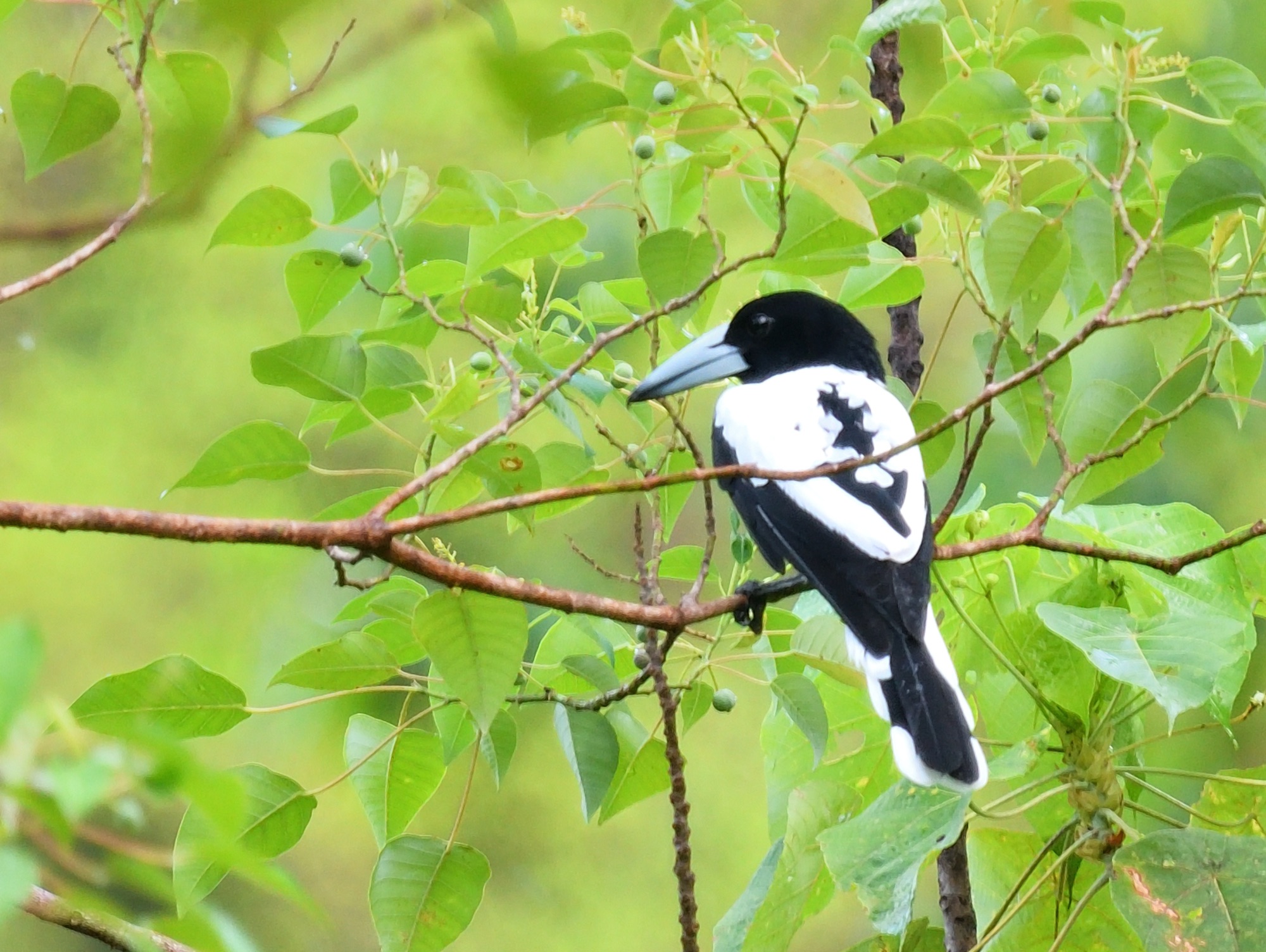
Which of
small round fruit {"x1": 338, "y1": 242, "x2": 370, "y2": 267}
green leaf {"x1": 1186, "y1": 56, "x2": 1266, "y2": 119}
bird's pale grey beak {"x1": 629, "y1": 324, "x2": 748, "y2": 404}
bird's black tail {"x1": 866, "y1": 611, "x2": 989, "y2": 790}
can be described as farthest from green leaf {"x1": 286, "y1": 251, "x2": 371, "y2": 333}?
green leaf {"x1": 1186, "y1": 56, "x2": 1266, "y2": 119}

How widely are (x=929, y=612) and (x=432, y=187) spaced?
72 centimetres

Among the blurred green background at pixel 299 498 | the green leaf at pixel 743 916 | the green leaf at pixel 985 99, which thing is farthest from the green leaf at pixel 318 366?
the blurred green background at pixel 299 498

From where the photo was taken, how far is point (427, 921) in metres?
1.12

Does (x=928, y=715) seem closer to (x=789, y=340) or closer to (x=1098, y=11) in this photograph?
(x=1098, y=11)

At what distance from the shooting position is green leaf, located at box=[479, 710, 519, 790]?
3.58ft

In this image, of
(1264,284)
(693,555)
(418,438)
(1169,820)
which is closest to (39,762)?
(693,555)

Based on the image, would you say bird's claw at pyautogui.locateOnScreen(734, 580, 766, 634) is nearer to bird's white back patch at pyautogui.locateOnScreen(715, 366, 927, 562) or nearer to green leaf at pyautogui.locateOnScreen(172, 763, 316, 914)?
bird's white back patch at pyautogui.locateOnScreen(715, 366, 927, 562)

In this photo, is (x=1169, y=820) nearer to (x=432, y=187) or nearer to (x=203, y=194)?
(x=432, y=187)

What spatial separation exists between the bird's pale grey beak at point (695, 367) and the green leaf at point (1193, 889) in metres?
0.60

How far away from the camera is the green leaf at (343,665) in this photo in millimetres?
1033

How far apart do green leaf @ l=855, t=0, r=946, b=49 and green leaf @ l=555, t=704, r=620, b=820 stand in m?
0.64

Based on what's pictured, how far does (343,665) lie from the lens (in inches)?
41.5

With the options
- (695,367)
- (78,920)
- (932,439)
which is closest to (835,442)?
(695,367)

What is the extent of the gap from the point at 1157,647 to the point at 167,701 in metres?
0.79
